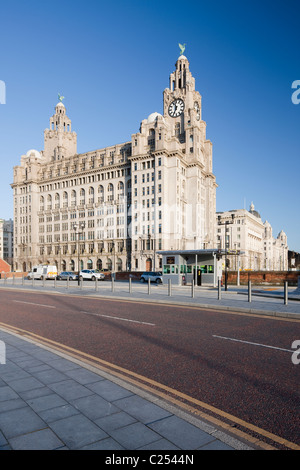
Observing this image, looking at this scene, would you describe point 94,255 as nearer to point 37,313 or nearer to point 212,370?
point 37,313

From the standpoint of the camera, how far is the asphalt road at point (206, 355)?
14.1ft

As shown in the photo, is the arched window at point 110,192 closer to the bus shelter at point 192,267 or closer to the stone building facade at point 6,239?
the bus shelter at point 192,267

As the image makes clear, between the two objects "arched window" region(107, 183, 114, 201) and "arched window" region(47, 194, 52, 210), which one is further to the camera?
"arched window" region(47, 194, 52, 210)

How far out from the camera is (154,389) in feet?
16.4

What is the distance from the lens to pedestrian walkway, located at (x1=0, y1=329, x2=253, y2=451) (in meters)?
3.39

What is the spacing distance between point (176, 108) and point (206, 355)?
8389 centimetres

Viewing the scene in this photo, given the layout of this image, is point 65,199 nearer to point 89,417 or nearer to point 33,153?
point 33,153

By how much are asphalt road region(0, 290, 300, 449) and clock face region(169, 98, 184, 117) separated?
7743 centimetres

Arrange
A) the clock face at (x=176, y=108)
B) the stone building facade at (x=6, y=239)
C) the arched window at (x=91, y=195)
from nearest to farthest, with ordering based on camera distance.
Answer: the clock face at (x=176, y=108), the arched window at (x=91, y=195), the stone building facade at (x=6, y=239)

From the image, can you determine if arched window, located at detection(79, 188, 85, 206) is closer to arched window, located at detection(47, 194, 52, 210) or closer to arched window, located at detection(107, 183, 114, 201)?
arched window, located at detection(107, 183, 114, 201)

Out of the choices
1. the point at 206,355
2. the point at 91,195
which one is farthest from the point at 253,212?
the point at 206,355

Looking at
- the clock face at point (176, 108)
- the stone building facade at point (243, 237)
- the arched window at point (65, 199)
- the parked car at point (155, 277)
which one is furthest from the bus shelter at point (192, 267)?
the stone building facade at point (243, 237)

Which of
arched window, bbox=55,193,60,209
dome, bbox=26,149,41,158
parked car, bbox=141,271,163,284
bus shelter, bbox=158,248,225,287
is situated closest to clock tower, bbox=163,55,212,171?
arched window, bbox=55,193,60,209

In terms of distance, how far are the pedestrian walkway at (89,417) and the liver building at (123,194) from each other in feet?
208
